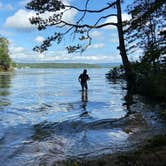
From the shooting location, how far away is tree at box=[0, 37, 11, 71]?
122 metres

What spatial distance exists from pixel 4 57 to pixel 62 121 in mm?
110423

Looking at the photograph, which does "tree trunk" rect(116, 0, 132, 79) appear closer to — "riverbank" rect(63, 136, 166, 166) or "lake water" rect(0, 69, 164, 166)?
"lake water" rect(0, 69, 164, 166)

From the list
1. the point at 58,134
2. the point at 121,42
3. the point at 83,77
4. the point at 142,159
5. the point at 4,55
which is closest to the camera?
the point at 142,159

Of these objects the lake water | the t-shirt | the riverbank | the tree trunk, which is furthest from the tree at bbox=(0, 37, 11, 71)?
the riverbank

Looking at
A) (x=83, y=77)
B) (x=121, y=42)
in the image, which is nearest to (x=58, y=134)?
(x=83, y=77)

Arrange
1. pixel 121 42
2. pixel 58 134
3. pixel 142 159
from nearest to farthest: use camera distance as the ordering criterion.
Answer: pixel 142 159 < pixel 58 134 < pixel 121 42

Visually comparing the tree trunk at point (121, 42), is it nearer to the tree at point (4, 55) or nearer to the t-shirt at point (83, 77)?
the t-shirt at point (83, 77)

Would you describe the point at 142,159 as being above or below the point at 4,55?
below

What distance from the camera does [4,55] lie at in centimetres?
12338

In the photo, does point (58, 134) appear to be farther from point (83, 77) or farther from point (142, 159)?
point (83, 77)

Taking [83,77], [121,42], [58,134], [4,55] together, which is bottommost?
[58,134]

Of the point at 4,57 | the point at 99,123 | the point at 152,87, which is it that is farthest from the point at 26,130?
the point at 4,57

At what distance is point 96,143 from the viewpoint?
37.2ft

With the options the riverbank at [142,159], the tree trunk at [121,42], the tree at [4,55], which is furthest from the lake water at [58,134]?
the tree at [4,55]
